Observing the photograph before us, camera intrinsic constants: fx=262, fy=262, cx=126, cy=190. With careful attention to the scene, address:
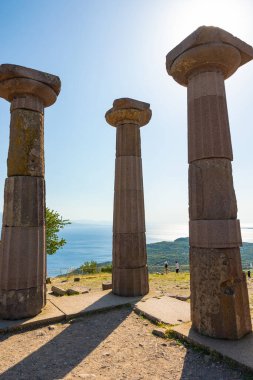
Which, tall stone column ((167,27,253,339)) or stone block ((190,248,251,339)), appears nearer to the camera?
stone block ((190,248,251,339))

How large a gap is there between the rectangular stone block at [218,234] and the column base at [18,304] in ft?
15.9

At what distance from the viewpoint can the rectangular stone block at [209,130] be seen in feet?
19.3

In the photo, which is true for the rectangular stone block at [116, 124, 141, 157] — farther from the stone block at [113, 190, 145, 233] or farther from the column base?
the column base

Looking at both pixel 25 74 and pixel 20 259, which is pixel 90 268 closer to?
pixel 20 259

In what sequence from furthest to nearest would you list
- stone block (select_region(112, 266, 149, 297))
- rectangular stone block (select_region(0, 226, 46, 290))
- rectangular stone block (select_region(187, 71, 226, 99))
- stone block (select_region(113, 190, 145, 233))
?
stone block (select_region(113, 190, 145, 233)) → stone block (select_region(112, 266, 149, 297)) → rectangular stone block (select_region(0, 226, 46, 290)) → rectangular stone block (select_region(187, 71, 226, 99))

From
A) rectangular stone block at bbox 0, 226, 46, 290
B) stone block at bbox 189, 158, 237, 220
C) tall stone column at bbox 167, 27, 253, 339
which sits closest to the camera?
tall stone column at bbox 167, 27, 253, 339

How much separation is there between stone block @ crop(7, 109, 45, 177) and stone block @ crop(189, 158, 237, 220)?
15.3ft

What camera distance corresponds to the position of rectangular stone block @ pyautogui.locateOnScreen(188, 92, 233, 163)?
5.88m

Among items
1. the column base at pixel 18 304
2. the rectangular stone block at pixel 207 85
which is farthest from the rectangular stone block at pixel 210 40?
the column base at pixel 18 304

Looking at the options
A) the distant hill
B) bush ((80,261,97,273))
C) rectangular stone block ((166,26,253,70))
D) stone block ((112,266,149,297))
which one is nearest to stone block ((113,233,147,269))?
stone block ((112,266,149,297))

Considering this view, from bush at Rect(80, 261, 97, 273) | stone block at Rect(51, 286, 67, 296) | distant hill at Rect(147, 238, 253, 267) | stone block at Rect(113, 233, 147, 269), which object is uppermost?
stone block at Rect(113, 233, 147, 269)

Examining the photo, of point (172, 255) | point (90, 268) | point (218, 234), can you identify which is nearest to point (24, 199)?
point (218, 234)

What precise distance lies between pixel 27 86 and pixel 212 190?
19.7ft

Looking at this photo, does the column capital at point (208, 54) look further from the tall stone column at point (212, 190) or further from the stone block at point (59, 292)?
the stone block at point (59, 292)
